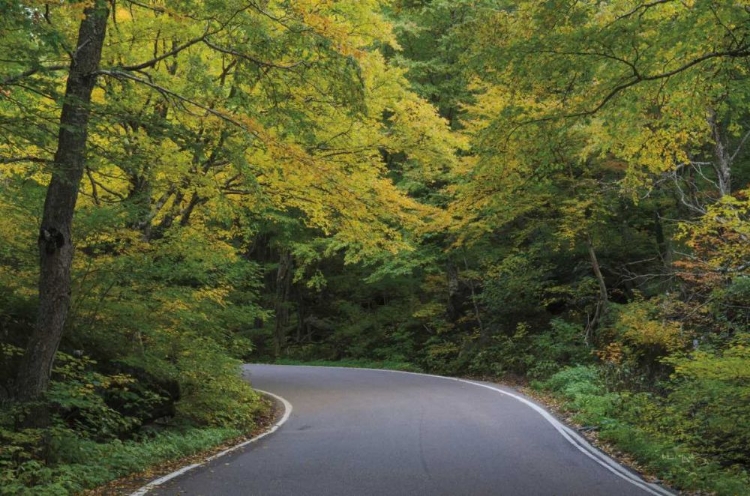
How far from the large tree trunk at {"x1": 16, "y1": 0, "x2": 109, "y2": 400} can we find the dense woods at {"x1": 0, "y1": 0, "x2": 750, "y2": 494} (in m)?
0.03

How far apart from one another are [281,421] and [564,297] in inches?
466

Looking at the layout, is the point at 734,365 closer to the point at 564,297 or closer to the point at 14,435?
the point at 14,435

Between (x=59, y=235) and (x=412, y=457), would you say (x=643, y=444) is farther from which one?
(x=59, y=235)

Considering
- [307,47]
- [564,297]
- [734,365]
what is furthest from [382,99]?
[564,297]

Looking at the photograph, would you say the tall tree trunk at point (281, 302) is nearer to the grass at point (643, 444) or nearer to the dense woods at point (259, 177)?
the dense woods at point (259, 177)

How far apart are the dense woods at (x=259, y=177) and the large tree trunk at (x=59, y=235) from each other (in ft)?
0.08

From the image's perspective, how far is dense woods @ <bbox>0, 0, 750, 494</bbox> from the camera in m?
6.07

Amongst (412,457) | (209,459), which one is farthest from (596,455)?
(209,459)

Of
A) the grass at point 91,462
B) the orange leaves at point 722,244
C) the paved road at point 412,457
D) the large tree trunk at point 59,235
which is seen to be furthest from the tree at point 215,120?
the orange leaves at point 722,244

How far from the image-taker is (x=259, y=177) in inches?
432

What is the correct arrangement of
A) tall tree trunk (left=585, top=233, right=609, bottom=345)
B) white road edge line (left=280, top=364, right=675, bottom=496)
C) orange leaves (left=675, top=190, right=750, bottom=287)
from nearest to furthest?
1. white road edge line (left=280, top=364, right=675, bottom=496)
2. orange leaves (left=675, top=190, right=750, bottom=287)
3. tall tree trunk (left=585, top=233, right=609, bottom=345)

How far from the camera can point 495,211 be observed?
594 inches

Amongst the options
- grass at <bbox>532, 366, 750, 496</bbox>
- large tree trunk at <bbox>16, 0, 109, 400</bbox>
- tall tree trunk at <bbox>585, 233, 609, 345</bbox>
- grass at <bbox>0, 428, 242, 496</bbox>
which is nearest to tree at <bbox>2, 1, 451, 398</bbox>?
large tree trunk at <bbox>16, 0, 109, 400</bbox>

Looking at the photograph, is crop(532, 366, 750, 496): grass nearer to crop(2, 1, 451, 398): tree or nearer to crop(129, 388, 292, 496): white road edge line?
crop(2, 1, 451, 398): tree
